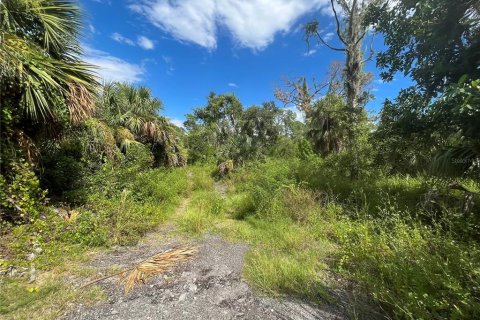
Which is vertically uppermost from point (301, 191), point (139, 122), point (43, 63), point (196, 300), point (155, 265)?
point (139, 122)

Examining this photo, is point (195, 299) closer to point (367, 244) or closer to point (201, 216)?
point (367, 244)

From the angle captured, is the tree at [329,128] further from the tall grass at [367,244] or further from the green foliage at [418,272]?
the green foliage at [418,272]

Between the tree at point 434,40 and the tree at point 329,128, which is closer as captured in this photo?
the tree at point 434,40

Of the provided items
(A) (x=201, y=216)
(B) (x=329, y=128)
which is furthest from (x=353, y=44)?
(A) (x=201, y=216)

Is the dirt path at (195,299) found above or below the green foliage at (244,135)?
below

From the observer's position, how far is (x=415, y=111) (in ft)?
15.3

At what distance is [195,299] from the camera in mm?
2863

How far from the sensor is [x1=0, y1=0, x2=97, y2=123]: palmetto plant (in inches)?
144

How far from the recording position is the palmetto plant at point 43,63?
12.0 ft

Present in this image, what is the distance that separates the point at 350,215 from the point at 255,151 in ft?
28.7

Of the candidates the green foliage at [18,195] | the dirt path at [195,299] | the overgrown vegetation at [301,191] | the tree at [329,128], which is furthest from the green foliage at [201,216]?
the tree at [329,128]

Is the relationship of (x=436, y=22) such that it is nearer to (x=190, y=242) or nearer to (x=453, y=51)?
(x=453, y=51)

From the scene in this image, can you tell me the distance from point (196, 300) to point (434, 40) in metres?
5.36

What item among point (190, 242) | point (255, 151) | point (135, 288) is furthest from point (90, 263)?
point (255, 151)
